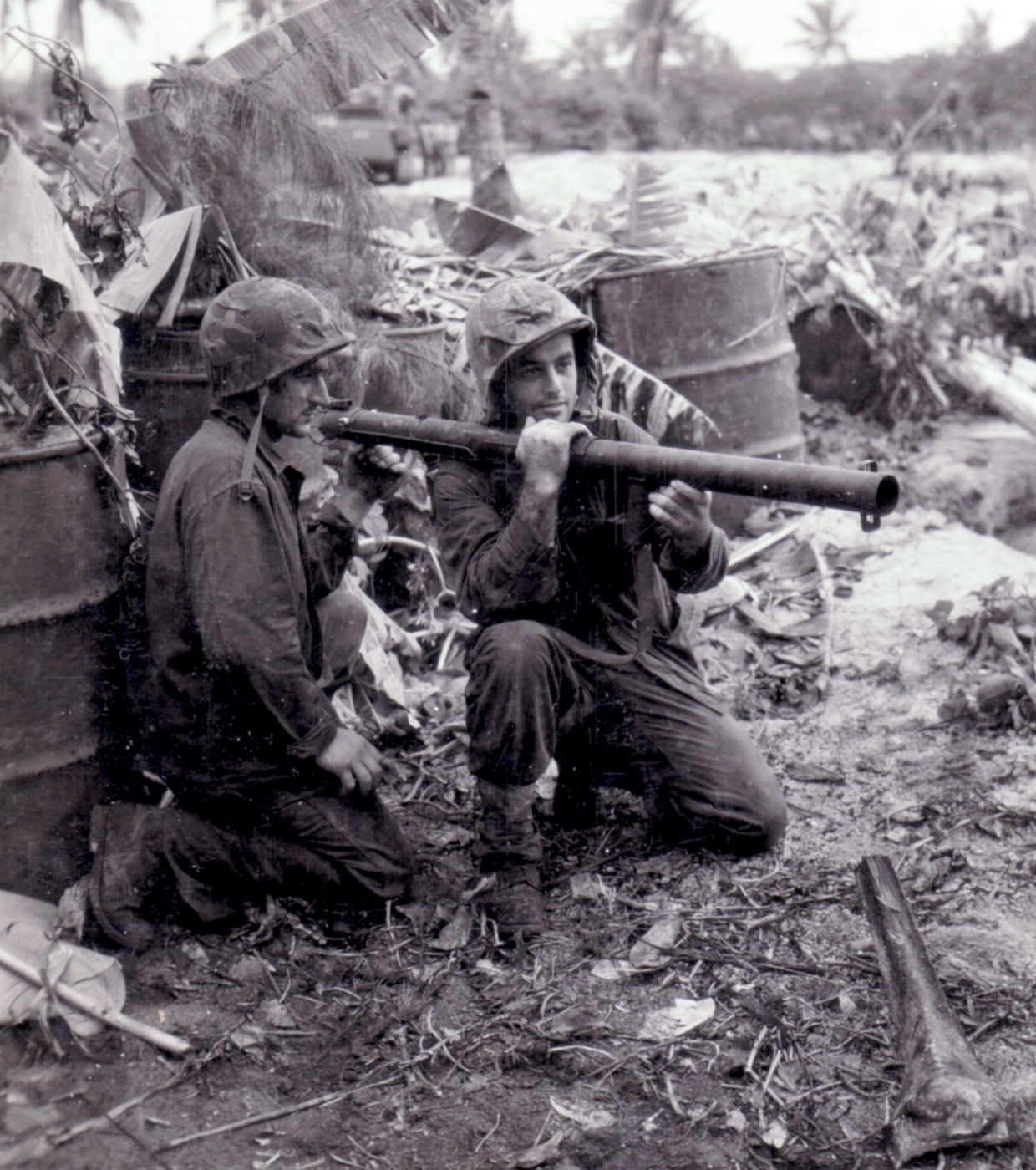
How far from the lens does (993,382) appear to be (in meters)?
7.48

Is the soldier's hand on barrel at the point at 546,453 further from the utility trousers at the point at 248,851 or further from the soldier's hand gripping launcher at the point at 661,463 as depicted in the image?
the utility trousers at the point at 248,851

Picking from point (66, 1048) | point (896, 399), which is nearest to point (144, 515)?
point (66, 1048)

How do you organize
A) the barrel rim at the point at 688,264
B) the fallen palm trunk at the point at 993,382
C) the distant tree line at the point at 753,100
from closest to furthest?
the barrel rim at the point at 688,264 < the fallen palm trunk at the point at 993,382 < the distant tree line at the point at 753,100

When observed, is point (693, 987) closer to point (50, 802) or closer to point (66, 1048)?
point (66, 1048)

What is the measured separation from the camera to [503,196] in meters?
6.61

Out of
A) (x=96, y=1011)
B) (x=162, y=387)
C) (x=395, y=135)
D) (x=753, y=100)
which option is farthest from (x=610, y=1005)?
(x=753, y=100)

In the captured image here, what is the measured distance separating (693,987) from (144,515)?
6.64 feet

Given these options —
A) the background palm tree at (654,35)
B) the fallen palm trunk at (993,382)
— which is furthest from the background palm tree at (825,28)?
the fallen palm trunk at (993,382)

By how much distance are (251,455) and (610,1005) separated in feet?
5.26

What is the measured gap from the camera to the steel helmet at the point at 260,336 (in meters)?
3.04

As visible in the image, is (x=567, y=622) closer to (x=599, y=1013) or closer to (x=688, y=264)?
(x=599, y=1013)

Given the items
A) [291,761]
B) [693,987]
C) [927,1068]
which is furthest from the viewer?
[291,761]

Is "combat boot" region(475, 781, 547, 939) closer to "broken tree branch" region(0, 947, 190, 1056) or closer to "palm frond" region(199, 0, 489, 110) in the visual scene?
"broken tree branch" region(0, 947, 190, 1056)

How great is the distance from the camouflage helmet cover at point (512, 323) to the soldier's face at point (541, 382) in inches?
1.1
